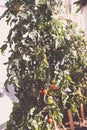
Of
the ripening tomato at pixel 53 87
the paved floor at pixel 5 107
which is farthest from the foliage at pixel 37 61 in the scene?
the paved floor at pixel 5 107

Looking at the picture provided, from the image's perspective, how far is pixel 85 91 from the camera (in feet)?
14.3

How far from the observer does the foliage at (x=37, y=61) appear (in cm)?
267

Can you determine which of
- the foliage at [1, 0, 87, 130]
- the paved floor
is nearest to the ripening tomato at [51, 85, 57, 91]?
the foliage at [1, 0, 87, 130]

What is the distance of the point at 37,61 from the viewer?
2.74 m

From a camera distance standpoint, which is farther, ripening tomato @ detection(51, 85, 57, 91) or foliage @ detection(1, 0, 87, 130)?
ripening tomato @ detection(51, 85, 57, 91)

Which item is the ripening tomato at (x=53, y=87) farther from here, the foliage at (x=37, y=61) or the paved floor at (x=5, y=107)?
the paved floor at (x=5, y=107)

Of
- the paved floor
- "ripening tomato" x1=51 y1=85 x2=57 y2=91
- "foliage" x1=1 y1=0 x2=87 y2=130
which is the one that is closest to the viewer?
"foliage" x1=1 y1=0 x2=87 y2=130

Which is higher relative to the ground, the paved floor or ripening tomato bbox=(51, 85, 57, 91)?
the paved floor

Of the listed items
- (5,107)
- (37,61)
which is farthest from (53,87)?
(5,107)

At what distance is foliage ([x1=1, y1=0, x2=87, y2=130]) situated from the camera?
8.75 ft

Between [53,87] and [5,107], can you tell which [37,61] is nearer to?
[53,87]

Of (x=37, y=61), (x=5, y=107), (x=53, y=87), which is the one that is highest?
(x=5, y=107)

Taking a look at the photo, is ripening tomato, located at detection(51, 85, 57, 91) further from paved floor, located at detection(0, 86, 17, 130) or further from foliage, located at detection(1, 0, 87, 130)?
paved floor, located at detection(0, 86, 17, 130)

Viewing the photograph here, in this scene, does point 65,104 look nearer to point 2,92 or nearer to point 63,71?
point 63,71
